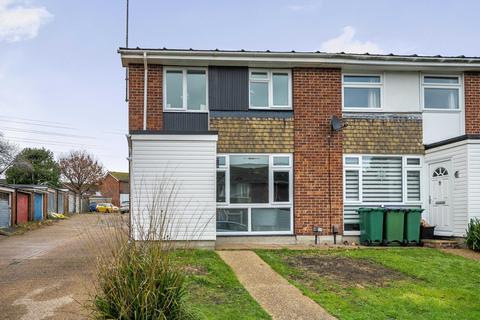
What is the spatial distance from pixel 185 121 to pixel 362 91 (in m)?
4.88

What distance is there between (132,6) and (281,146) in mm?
7031

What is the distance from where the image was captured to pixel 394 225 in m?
12.1

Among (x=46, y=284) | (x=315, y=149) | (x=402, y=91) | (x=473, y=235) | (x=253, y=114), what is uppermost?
(x=402, y=91)

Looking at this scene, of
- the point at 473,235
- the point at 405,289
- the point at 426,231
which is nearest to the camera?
the point at 405,289

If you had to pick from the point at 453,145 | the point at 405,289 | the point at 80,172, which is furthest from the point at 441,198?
the point at 80,172

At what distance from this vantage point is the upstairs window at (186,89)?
41.2ft

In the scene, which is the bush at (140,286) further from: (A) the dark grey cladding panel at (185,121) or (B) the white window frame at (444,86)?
(B) the white window frame at (444,86)

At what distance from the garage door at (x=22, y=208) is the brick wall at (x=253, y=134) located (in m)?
17.8

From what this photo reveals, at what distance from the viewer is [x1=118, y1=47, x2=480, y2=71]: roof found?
1203 centimetres

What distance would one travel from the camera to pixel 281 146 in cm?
1263

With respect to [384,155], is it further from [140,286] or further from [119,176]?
[119,176]

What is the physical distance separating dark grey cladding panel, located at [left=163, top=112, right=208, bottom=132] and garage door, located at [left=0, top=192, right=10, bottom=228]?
46.4 feet

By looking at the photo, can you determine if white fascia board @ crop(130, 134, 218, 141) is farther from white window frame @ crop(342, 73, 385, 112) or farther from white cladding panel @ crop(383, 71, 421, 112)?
white cladding panel @ crop(383, 71, 421, 112)

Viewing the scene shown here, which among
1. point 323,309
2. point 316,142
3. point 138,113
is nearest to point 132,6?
point 138,113
